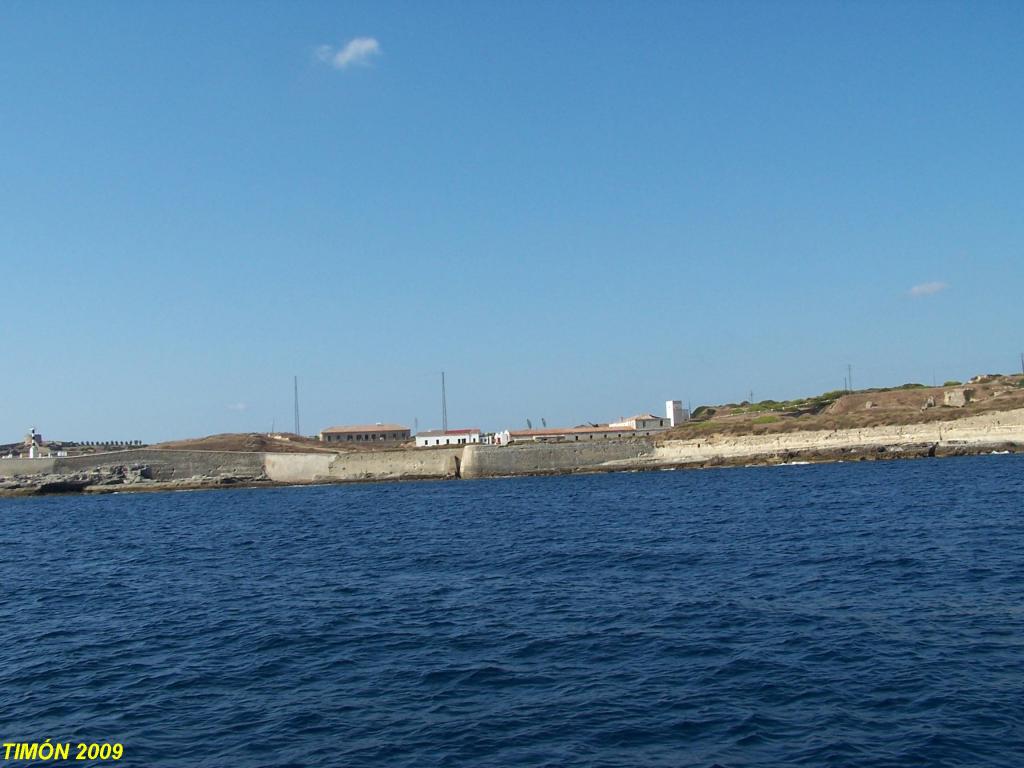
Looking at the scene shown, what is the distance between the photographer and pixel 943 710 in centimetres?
1016

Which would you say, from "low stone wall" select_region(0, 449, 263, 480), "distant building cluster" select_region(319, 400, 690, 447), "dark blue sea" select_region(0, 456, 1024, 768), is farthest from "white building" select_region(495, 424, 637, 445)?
"dark blue sea" select_region(0, 456, 1024, 768)

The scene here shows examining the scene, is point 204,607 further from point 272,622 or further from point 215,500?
point 215,500

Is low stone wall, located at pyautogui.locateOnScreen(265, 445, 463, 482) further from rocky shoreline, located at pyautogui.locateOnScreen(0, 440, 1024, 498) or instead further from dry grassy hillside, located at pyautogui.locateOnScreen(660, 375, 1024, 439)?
dry grassy hillside, located at pyautogui.locateOnScreen(660, 375, 1024, 439)

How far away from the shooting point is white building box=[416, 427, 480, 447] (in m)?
96.1

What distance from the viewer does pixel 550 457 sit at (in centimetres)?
7162

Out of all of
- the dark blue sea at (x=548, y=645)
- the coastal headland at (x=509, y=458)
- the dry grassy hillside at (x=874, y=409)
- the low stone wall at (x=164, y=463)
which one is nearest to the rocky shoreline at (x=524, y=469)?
the coastal headland at (x=509, y=458)

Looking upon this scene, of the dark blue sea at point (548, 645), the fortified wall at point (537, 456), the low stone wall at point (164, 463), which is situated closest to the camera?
the dark blue sea at point (548, 645)

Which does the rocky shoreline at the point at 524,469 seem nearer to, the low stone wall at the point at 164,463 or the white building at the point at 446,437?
the low stone wall at the point at 164,463

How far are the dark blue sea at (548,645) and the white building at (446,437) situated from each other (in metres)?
66.2

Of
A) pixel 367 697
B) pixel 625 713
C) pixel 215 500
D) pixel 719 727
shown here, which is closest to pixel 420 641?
pixel 367 697

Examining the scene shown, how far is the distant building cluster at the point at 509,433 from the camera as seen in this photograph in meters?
88.1

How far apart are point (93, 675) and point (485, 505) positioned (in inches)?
1176

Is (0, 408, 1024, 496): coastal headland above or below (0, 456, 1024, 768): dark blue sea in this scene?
above

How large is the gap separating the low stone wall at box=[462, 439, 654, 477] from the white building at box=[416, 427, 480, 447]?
22.8 metres
